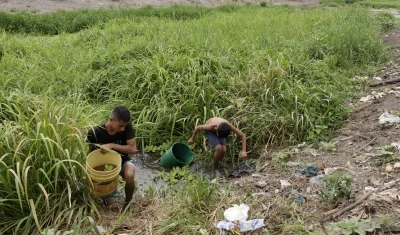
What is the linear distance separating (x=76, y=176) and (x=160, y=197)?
801 mm

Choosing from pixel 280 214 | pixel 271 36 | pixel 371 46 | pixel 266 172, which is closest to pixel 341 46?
pixel 371 46

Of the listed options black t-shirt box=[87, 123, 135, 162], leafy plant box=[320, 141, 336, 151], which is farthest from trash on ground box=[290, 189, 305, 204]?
black t-shirt box=[87, 123, 135, 162]

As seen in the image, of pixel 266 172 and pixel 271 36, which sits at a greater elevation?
pixel 271 36

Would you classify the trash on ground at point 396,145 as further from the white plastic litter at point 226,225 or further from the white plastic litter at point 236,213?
the white plastic litter at point 226,225

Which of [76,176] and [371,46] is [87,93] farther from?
[371,46]

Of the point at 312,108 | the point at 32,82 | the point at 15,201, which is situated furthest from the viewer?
the point at 32,82

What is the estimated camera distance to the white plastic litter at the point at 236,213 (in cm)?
293

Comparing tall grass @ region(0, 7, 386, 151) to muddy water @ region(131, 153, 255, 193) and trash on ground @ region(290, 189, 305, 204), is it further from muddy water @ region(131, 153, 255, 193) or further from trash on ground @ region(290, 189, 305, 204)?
trash on ground @ region(290, 189, 305, 204)

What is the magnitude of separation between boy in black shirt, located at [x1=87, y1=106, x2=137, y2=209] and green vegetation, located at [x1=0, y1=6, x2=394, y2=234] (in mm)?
178

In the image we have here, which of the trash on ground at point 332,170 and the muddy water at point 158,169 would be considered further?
the muddy water at point 158,169

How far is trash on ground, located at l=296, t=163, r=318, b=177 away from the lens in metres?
3.78

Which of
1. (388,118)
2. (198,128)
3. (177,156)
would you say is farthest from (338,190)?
(177,156)

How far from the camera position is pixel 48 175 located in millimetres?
2986

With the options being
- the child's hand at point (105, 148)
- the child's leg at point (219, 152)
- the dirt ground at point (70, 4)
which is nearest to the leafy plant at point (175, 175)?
the child's leg at point (219, 152)
